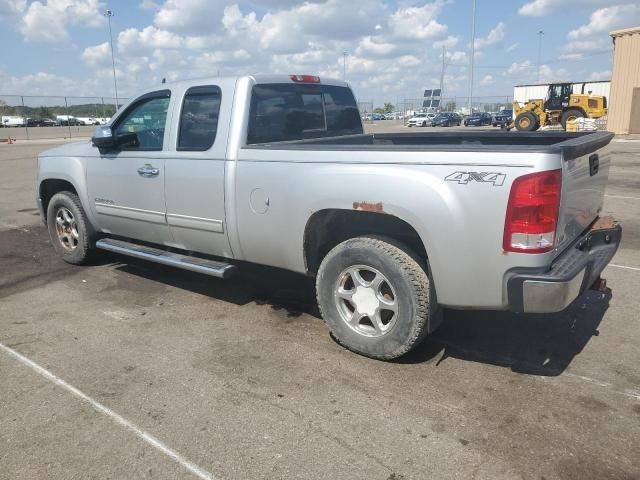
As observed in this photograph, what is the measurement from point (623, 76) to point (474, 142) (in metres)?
30.7

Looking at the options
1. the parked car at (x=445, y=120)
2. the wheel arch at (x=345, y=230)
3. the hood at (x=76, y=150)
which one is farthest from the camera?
the parked car at (x=445, y=120)

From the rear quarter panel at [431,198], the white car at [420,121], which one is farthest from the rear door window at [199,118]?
the white car at [420,121]

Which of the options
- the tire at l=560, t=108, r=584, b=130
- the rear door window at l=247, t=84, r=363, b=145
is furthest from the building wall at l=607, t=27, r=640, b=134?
the rear door window at l=247, t=84, r=363, b=145

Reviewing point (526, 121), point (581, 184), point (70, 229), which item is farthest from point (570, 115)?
point (581, 184)

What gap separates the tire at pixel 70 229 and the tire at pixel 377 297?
324 cm

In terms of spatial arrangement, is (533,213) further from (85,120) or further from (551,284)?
(85,120)

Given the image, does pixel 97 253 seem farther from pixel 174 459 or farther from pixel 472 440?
pixel 472 440

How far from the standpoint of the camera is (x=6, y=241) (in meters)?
7.67

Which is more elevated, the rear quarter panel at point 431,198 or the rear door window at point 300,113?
the rear door window at point 300,113

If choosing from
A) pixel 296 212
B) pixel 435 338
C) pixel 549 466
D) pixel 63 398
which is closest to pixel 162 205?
pixel 296 212

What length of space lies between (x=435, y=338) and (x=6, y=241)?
6328 millimetres

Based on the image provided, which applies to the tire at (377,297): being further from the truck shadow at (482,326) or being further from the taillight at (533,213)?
the taillight at (533,213)

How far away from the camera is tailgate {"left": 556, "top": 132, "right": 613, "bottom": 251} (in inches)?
125

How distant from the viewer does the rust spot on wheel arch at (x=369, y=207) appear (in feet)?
11.4
